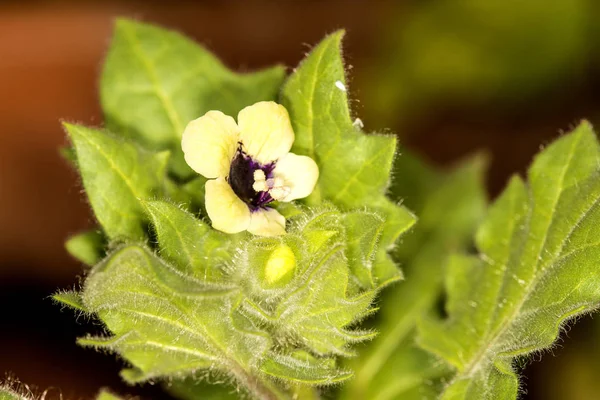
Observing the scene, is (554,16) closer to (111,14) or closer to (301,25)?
(301,25)

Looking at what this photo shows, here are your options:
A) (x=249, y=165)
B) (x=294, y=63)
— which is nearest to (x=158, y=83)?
(x=249, y=165)

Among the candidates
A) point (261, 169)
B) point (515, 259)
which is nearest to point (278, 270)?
point (261, 169)

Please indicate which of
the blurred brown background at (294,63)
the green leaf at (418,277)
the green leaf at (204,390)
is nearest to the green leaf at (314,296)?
the green leaf at (204,390)

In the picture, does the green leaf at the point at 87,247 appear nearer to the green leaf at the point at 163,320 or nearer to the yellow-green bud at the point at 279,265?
the green leaf at the point at 163,320

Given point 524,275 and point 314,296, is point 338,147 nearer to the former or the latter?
point 314,296

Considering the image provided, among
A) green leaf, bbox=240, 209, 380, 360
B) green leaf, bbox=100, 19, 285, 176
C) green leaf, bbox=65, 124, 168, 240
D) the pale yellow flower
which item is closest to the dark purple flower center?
the pale yellow flower
